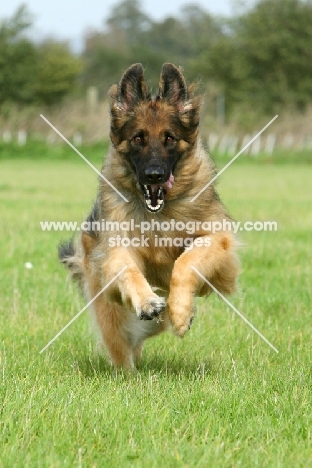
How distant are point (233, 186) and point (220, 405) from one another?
701 inches

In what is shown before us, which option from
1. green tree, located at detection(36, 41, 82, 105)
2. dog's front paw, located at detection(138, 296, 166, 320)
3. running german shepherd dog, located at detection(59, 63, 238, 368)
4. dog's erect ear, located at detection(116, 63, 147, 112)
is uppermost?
dog's erect ear, located at detection(116, 63, 147, 112)

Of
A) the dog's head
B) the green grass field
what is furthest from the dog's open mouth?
the green grass field

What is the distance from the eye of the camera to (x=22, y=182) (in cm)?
2170

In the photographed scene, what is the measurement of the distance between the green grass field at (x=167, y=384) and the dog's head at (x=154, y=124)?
3.88ft

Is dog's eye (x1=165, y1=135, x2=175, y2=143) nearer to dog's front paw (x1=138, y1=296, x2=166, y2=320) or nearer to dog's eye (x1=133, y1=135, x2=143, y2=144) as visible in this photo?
dog's eye (x1=133, y1=135, x2=143, y2=144)

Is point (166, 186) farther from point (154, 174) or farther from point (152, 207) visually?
point (154, 174)

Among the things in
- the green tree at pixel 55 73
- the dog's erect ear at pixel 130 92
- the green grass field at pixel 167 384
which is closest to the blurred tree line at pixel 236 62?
the green tree at pixel 55 73

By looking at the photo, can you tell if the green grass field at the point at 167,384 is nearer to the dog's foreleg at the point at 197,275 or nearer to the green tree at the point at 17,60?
the dog's foreleg at the point at 197,275

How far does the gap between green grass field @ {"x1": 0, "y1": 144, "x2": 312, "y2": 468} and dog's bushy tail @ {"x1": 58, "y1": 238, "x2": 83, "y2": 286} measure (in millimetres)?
467

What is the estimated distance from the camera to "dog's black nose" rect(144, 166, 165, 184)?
16.6ft

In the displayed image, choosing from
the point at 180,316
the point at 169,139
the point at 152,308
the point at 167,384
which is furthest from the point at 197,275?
the point at 169,139

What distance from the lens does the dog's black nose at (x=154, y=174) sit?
5047mm

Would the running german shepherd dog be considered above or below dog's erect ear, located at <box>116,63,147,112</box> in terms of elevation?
below

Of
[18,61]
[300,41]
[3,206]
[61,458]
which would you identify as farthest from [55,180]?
[300,41]
